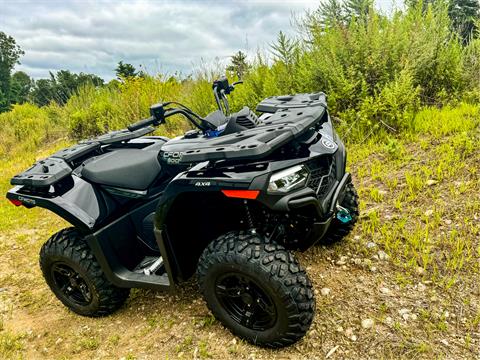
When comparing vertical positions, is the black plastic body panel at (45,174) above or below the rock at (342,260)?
above

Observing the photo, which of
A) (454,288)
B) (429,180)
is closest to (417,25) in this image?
(429,180)

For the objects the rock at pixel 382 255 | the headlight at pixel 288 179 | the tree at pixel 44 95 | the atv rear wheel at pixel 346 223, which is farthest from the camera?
the tree at pixel 44 95

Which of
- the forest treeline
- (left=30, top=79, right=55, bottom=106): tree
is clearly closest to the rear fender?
the forest treeline

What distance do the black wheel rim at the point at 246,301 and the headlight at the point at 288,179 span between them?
482 millimetres

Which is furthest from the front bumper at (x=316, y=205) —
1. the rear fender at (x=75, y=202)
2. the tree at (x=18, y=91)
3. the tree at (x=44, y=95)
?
the tree at (x=18, y=91)

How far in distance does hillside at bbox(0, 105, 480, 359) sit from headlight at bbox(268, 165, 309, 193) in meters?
0.90

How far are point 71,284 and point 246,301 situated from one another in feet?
4.32

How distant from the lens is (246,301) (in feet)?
6.29

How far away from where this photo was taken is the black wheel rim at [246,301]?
186cm

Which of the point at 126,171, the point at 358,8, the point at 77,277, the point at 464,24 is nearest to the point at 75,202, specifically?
the point at 126,171

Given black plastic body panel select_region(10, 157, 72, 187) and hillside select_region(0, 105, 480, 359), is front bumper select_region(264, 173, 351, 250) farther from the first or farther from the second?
black plastic body panel select_region(10, 157, 72, 187)

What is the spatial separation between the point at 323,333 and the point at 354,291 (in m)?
0.38

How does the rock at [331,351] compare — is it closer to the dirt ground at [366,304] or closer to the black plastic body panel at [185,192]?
the dirt ground at [366,304]

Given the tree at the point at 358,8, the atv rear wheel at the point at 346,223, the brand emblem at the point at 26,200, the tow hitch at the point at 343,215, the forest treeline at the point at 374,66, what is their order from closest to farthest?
1. the brand emblem at the point at 26,200
2. the tow hitch at the point at 343,215
3. the atv rear wheel at the point at 346,223
4. the forest treeline at the point at 374,66
5. the tree at the point at 358,8
